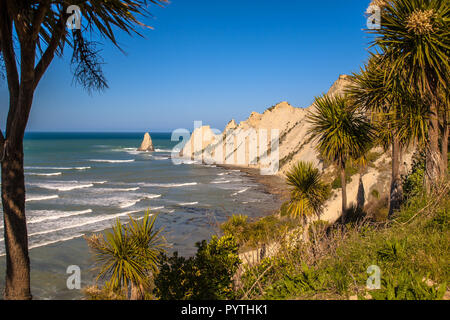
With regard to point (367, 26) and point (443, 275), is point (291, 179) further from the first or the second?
point (443, 275)

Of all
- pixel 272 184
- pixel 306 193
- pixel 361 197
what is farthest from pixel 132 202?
pixel 306 193

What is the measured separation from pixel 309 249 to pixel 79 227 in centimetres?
1908

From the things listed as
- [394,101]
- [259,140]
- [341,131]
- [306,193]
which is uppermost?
[259,140]

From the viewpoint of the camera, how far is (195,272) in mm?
6523

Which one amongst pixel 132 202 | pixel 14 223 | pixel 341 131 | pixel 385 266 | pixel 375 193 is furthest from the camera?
pixel 132 202

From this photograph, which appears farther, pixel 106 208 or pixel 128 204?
pixel 128 204

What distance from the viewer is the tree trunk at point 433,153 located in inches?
329

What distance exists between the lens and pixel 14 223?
5.15 m

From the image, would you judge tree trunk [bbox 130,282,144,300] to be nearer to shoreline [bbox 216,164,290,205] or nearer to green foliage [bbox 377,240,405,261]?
green foliage [bbox 377,240,405,261]

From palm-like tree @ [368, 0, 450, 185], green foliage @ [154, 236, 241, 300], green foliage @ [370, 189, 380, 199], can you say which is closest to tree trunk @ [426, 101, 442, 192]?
palm-like tree @ [368, 0, 450, 185]

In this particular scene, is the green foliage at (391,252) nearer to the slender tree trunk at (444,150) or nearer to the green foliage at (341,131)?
the slender tree trunk at (444,150)

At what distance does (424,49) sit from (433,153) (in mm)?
2653

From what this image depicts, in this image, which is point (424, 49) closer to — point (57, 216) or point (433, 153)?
point (433, 153)

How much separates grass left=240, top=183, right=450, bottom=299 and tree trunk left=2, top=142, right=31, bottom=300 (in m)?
3.65
